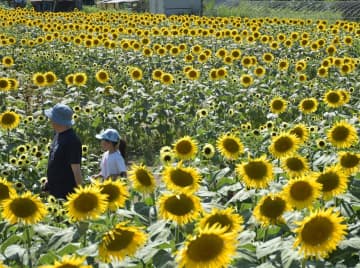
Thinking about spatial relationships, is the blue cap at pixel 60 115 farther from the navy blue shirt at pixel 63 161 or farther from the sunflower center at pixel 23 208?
the sunflower center at pixel 23 208

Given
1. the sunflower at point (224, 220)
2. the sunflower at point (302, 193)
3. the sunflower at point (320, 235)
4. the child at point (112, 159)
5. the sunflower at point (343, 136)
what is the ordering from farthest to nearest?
1. the child at point (112, 159)
2. the sunflower at point (343, 136)
3. the sunflower at point (302, 193)
4. the sunflower at point (224, 220)
5. the sunflower at point (320, 235)

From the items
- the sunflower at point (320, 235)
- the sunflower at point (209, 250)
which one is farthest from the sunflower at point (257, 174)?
the sunflower at point (209, 250)

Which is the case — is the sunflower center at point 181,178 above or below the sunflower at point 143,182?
above

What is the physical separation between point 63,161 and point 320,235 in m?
3.14

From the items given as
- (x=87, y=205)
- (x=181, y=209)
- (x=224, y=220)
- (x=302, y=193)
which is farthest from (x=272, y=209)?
(x=87, y=205)

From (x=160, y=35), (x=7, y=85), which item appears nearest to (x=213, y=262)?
(x=7, y=85)

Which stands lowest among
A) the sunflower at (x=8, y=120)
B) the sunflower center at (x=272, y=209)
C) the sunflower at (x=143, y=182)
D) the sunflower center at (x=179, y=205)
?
the sunflower at (x=8, y=120)

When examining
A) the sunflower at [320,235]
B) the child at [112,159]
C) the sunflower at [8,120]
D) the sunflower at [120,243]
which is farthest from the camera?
the sunflower at [8,120]

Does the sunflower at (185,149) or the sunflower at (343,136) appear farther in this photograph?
the sunflower at (343,136)

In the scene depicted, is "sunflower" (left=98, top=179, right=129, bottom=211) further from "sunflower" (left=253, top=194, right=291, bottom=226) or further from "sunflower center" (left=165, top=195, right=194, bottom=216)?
"sunflower" (left=253, top=194, right=291, bottom=226)

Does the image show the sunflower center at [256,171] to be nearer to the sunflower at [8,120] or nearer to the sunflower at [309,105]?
the sunflower at [309,105]

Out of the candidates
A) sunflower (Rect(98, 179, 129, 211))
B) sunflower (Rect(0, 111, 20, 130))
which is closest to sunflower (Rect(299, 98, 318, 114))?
sunflower (Rect(0, 111, 20, 130))

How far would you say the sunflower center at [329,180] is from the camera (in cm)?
341

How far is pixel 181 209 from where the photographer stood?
9.77ft
